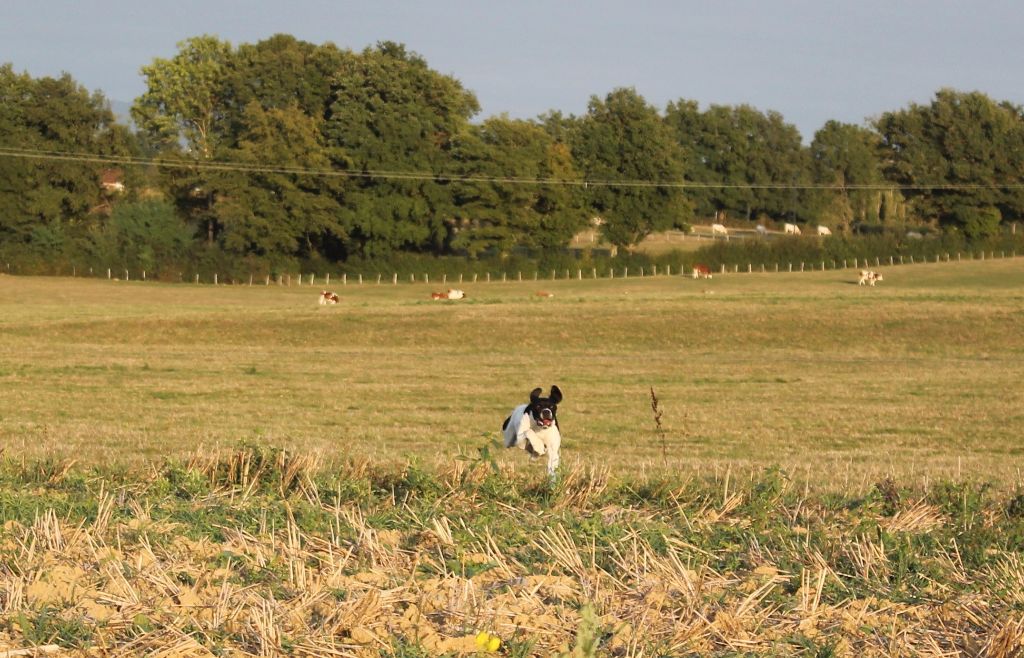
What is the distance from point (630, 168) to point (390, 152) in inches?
792

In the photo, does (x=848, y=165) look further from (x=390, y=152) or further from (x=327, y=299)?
(x=327, y=299)

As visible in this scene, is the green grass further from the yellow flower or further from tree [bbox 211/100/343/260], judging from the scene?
tree [bbox 211/100/343/260]

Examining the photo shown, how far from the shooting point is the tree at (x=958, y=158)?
351ft

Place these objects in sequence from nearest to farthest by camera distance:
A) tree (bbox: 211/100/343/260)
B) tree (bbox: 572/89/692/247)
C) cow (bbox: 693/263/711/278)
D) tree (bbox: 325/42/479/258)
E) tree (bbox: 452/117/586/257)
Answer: tree (bbox: 211/100/343/260)
cow (bbox: 693/263/711/278)
tree (bbox: 325/42/479/258)
tree (bbox: 452/117/586/257)
tree (bbox: 572/89/692/247)

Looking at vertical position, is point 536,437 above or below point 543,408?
below

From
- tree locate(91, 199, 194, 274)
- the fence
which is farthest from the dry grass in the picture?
tree locate(91, 199, 194, 274)

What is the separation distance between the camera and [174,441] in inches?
699

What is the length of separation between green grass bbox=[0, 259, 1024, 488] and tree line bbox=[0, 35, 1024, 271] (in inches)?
1004

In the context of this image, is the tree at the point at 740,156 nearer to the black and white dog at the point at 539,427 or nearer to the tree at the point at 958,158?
the tree at the point at 958,158

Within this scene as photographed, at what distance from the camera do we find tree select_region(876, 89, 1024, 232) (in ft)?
351

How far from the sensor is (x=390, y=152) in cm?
8781

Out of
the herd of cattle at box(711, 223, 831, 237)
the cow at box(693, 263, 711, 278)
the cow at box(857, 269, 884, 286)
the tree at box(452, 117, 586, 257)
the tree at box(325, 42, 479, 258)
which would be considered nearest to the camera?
the cow at box(857, 269, 884, 286)

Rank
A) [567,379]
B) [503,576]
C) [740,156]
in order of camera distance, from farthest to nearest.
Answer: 1. [740,156]
2. [567,379]
3. [503,576]

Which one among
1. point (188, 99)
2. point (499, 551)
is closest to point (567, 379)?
point (499, 551)
